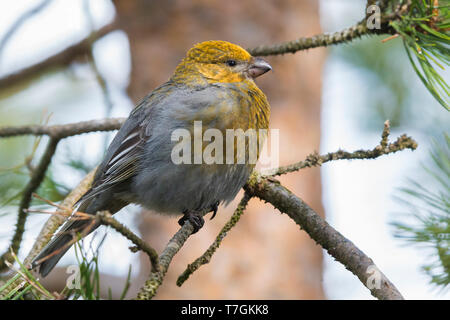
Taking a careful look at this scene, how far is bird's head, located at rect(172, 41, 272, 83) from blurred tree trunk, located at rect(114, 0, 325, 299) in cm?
140

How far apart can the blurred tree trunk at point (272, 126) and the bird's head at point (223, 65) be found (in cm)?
140

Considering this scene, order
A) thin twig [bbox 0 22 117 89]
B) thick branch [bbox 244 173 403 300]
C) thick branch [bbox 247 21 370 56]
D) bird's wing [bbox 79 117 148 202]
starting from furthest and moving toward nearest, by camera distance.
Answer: thin twig [bbox 0 22 117 89], bird's wing [bbox 79 117 148 202], thick branch [bbox 247 21 370 56], thick branch [bbox 244 173 403 300]

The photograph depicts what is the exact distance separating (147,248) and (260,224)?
2999 millimetres

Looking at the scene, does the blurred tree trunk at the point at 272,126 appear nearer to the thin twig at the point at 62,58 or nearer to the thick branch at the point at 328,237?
the thin twig at the point at 62,58

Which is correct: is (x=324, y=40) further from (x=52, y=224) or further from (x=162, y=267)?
(x=52, y=224)

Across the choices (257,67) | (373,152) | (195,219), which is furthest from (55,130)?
(373,152)

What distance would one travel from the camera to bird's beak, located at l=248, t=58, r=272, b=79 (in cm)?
307

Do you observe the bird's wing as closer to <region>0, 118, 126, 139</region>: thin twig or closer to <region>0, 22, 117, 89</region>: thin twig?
<region>0, 118, 126, 139</region>: thin twig

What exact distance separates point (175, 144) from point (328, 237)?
100 centimetres

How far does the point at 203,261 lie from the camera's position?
2057 mm

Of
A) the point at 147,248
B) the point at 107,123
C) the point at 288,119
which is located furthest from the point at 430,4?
the point at 288,119

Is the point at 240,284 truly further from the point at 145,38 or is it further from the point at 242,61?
the point at 145,38

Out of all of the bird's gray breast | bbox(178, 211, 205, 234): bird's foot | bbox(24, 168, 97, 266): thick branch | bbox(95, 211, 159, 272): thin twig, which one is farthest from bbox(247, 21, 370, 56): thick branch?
bbox(95, 211, 159, 272): thin twig

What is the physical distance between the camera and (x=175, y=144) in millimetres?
2727
